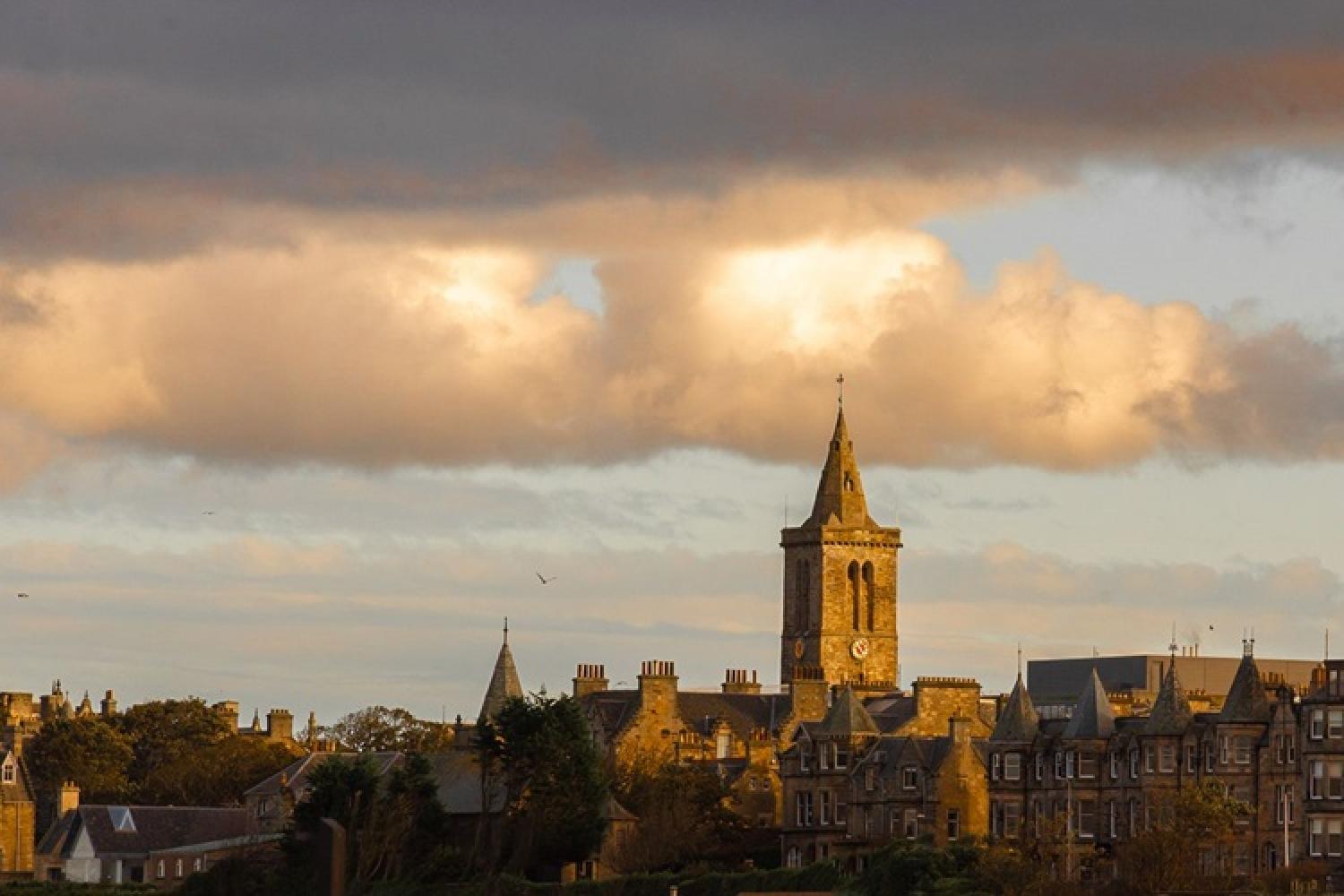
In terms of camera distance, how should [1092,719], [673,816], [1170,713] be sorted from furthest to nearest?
1. [673,816]
2. [1092,719]
3. [1170,713]

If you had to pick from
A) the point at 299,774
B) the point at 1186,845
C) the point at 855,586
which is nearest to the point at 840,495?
the point at 855,586

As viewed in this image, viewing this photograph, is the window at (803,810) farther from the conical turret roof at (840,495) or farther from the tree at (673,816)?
the conical turret roof at (840,495)

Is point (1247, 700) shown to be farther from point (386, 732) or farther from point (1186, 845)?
point (386, 732)

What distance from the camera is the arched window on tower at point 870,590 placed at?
15550 centimetres

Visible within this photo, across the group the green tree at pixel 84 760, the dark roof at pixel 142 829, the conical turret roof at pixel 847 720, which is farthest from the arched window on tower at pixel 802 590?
the dark roof at pixel 142 829

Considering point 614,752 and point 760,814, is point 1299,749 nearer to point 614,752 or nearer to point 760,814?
point 760,814

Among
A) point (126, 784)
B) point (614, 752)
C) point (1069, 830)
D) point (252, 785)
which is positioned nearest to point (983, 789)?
point (1069, 830)

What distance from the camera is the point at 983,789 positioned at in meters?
103

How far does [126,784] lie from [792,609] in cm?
4205

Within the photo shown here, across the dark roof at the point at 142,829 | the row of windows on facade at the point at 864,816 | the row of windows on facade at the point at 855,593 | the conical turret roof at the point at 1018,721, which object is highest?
the row of windows on facade at the point at 855,593

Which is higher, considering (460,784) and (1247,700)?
(1247,700)

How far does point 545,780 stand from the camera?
101 m

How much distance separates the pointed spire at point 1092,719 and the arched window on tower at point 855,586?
56.9 meters

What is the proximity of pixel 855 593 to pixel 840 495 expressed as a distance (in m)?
6.23
